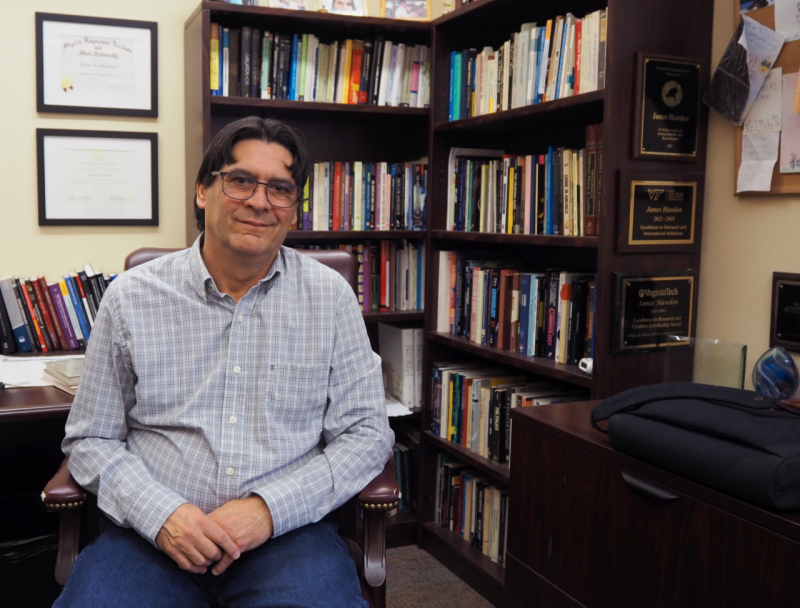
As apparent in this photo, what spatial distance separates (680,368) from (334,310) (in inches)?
34.4

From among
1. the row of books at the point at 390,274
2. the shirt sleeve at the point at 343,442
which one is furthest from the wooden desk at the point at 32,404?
the row of books at the point at 390,274

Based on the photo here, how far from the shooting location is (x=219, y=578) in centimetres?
139

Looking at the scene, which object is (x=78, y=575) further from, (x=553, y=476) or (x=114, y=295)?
(x=553, y=476)

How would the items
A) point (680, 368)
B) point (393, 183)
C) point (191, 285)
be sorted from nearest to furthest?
1. point (191, 285)
2. point (680, 368)
3. point (393, 183)

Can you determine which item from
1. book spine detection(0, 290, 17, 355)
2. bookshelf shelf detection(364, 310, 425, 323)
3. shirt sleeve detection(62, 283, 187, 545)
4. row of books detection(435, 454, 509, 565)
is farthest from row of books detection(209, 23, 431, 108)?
row of books detection(435, 454, 509, 565)

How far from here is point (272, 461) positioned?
147cm

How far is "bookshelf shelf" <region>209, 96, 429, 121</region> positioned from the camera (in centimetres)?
238

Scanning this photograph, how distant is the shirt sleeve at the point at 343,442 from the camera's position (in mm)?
1398

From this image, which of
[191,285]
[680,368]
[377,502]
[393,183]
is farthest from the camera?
[393,183]

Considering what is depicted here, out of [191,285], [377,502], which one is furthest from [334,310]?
[377,502]

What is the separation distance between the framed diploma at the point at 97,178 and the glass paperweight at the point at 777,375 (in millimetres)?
1944

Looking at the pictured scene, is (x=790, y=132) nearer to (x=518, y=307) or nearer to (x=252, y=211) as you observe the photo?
(x=518, y=307)

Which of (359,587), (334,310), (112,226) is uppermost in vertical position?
(112,226)

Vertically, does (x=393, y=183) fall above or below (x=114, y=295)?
above
